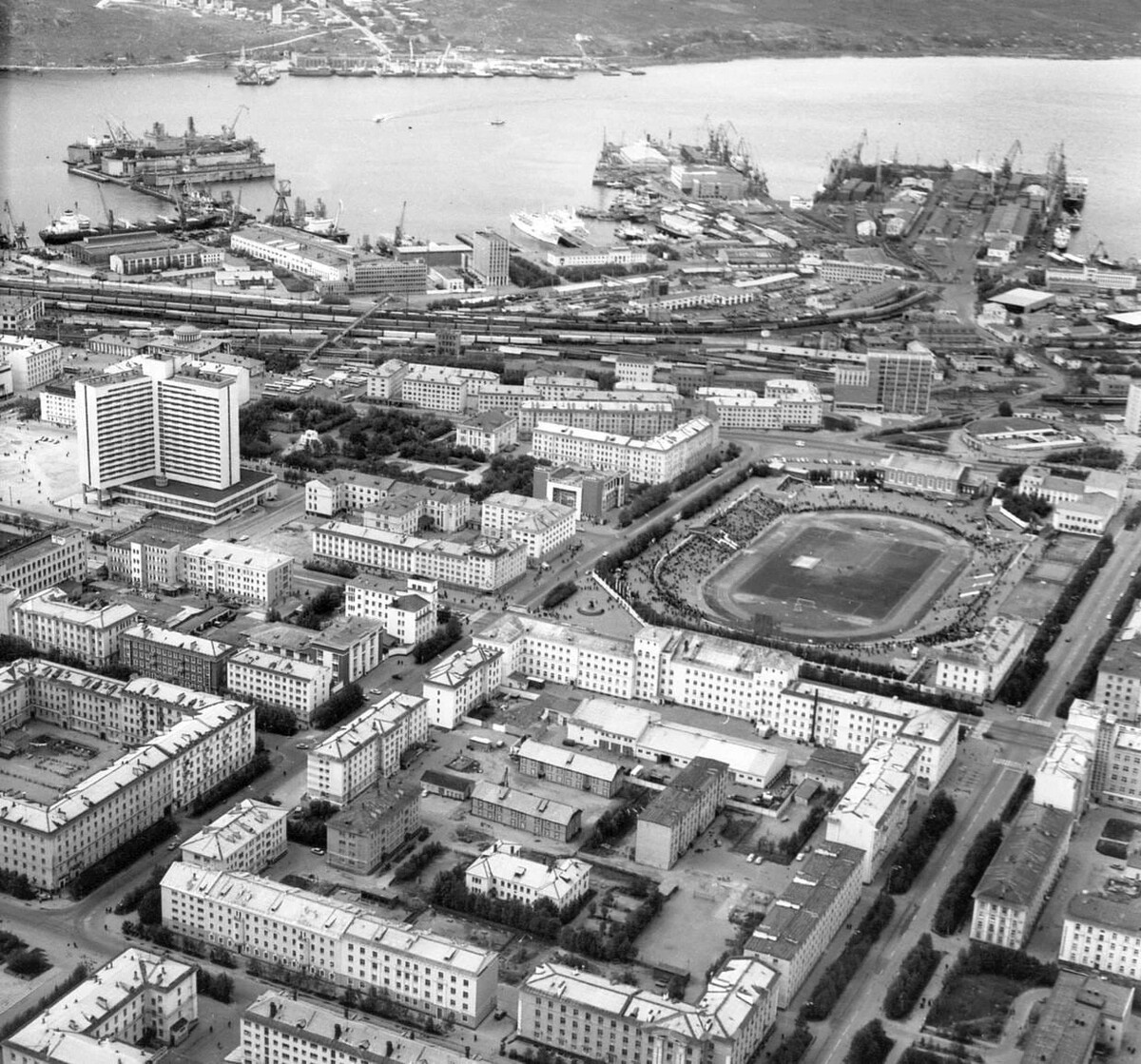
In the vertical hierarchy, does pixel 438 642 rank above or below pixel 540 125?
below

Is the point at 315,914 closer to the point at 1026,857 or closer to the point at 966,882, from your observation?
the point at 966,882

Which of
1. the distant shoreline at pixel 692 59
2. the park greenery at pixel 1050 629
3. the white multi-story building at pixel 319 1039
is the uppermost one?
the distant shoreline at pixel 692 59

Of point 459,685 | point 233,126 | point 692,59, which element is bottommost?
point 459,685

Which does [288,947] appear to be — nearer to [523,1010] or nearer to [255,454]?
[523,1010]

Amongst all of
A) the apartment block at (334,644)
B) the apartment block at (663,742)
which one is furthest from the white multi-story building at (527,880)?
the apartment block at (334,644)

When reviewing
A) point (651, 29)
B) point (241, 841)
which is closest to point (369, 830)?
point (241, 841)

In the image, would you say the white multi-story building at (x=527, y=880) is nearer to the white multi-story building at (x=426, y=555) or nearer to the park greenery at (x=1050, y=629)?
the park greenery at (x=1050, y=629)

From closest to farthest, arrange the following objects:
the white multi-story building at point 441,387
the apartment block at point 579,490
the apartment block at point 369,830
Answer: the apartment block at point 369,830 < the apartment block at point 579,490 < the white multi-story building at point 441,387
